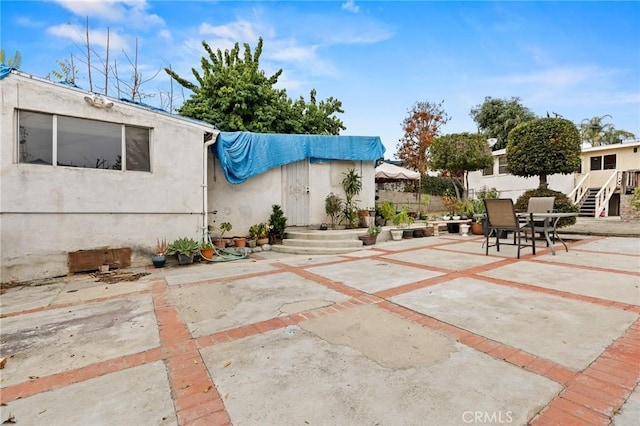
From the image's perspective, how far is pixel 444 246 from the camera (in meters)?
7.41

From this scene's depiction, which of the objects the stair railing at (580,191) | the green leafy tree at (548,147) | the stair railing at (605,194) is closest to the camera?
the green leafy tree at (548,147)

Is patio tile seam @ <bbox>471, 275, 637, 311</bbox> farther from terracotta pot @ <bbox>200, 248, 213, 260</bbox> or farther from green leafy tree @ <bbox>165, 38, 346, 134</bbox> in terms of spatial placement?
green leafy tree @ <bbox>165, 38, 346, 134</bbox>

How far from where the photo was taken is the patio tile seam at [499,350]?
1.88m

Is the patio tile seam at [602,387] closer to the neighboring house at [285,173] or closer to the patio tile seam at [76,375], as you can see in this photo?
the patio tile seam at [76,375]

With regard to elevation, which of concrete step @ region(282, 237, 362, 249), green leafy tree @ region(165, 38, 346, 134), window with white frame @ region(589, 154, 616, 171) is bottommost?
concrete step @ region(282, 237, 362, 249)

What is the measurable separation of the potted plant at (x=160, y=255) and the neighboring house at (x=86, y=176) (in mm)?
131

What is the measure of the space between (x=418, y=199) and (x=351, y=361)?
17027mm

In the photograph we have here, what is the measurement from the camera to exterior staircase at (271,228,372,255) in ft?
24.2

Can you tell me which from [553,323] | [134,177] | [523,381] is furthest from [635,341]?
[134,177]

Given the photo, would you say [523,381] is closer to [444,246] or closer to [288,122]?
[444,246]

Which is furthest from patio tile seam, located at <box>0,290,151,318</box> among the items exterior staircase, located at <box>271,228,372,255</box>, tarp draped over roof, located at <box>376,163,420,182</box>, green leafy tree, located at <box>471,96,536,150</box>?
green leafy tree, located at <box>471,96,536,150</box>

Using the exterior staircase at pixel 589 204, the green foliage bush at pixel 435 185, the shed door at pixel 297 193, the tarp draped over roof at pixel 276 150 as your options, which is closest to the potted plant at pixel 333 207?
Answer: the shed door at pixel 297 193

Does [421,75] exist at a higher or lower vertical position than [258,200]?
higher

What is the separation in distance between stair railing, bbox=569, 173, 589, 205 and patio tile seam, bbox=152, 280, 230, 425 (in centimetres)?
1983
